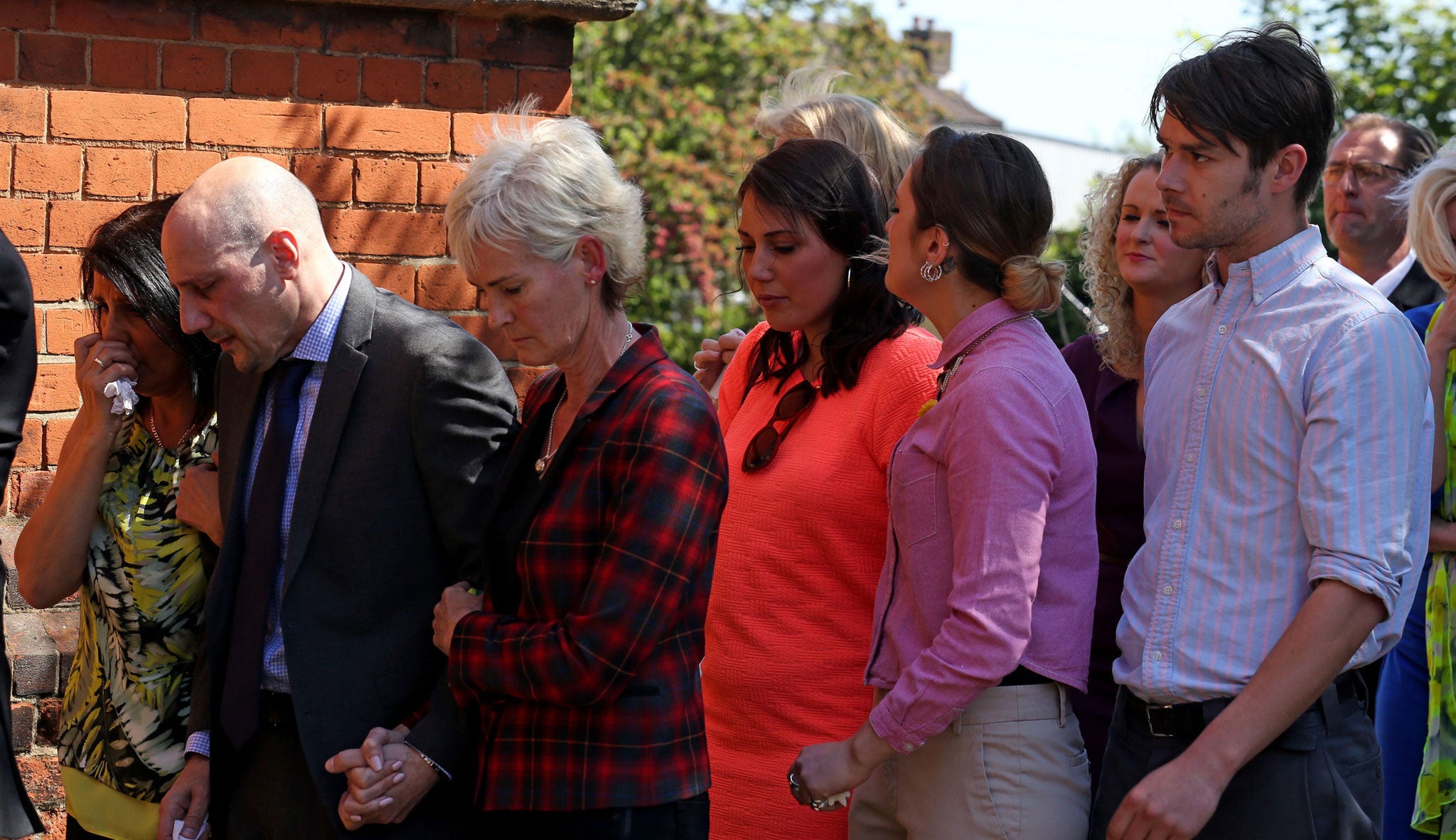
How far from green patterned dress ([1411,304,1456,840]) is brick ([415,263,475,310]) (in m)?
2.57

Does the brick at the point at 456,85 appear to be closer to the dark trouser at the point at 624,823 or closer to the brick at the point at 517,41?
the brick at the point at 517,41

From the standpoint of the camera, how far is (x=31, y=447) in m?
3.38

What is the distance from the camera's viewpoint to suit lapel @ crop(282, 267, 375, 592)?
237 cm

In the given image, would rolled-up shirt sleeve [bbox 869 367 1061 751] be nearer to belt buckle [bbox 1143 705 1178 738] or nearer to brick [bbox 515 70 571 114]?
belt buckle [bbox 1143 705 1178 738]

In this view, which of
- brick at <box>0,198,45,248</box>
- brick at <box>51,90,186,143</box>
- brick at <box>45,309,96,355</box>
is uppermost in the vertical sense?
brick at <box>51,90,186,143</box>

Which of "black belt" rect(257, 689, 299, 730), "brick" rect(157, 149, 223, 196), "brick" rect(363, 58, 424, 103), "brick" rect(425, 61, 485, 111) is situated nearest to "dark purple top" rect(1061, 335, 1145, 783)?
"black belt" rect(257, 689, 299, 730)

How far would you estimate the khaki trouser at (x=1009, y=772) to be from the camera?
88.7 inches

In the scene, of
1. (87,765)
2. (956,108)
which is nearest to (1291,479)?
(87,765)

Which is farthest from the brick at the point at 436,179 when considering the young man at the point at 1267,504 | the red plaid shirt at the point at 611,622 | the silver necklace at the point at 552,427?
the young man at the point at 1267,504

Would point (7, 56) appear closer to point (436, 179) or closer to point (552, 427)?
point (436, 179)

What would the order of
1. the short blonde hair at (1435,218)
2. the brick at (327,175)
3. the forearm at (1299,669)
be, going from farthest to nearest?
1. the brick at (327,175)
2. the short blonde hair at (1435,218)
3. the forearm at (1299,669)

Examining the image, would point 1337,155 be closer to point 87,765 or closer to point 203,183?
point 203,183

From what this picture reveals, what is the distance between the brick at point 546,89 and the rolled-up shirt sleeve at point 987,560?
192cm

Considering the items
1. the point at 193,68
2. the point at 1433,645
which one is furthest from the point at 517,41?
the point at 1433,645
